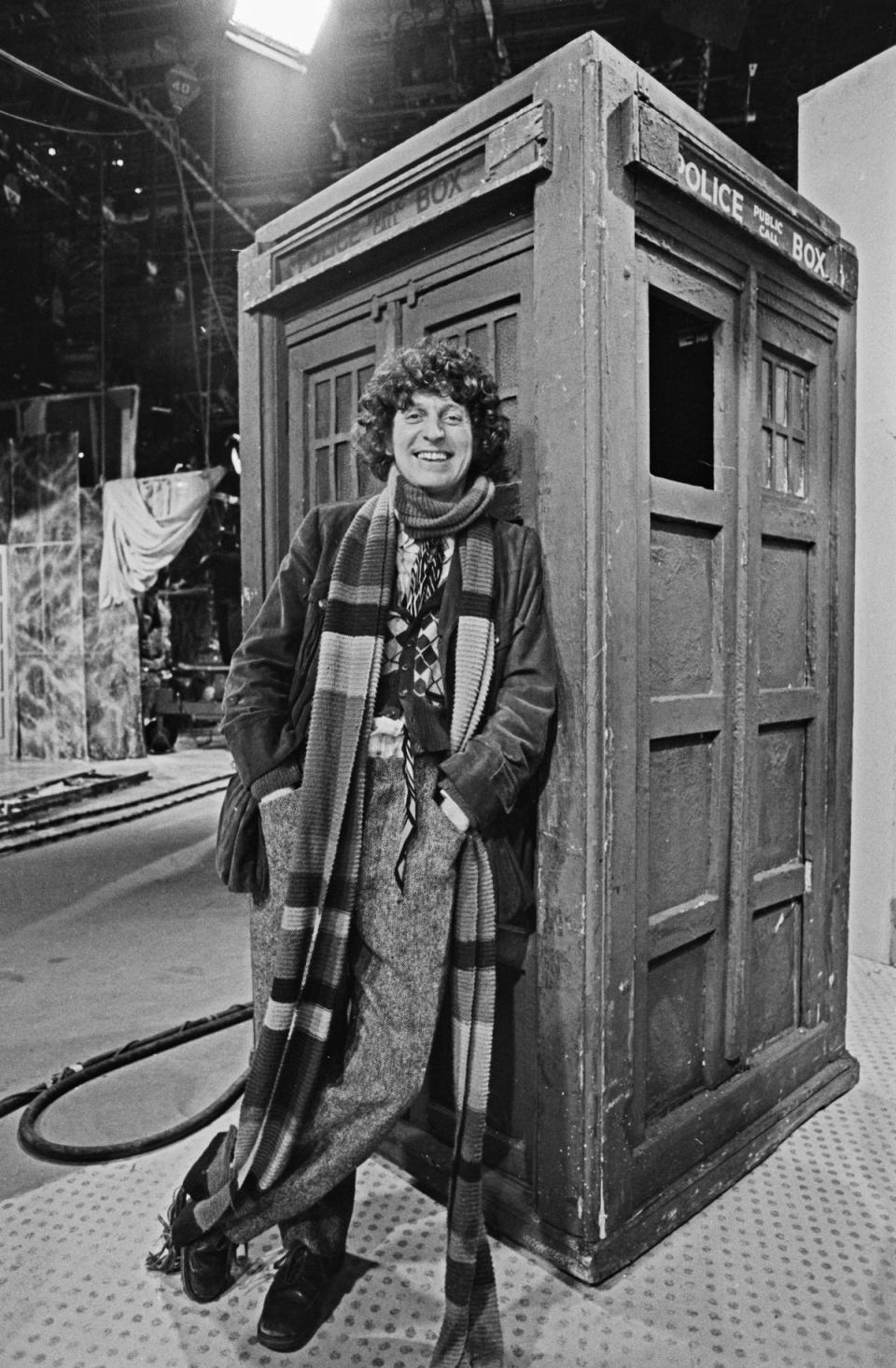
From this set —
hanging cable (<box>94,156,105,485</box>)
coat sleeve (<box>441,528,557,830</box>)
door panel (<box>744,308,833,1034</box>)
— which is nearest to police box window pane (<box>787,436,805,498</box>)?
door panel (<box>744,308,833,1034</box>)

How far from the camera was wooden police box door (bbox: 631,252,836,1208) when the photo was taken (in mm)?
2309

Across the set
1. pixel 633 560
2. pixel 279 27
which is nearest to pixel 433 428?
pixel 633 560

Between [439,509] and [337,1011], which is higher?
[439,509]

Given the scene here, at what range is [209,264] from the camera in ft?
34.5

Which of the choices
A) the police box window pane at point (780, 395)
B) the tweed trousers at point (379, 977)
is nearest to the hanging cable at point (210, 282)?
the police box window pane at point (780, 395)

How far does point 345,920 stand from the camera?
1961 mm

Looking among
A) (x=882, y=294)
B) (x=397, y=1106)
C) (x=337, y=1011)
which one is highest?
(x=882, y=294)

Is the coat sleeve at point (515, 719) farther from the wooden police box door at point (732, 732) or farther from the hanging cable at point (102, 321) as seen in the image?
the hanging cable at point (102, 321)

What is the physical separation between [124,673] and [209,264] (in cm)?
511

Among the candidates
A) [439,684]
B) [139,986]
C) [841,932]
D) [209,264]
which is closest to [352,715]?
[439,684]

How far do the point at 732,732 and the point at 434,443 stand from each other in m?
1.20

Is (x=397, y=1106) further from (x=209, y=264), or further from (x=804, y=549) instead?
(x=209, y=264)

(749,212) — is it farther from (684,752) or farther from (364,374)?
(684,752)

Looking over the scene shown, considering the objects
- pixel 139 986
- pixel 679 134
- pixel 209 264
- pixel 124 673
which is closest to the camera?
pixel 679 134
